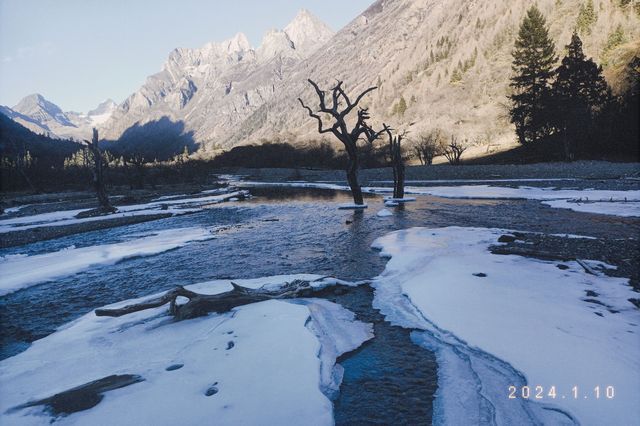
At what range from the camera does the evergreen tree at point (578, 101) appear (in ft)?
119

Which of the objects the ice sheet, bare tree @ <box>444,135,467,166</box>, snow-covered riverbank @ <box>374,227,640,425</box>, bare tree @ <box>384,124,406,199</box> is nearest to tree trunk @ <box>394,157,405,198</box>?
bare tree @ <box>384,124,406,199</box>

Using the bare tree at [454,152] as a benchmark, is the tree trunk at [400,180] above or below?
below

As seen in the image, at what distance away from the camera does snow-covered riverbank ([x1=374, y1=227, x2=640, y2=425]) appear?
3248 millimetres

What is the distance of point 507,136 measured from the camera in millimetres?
58875

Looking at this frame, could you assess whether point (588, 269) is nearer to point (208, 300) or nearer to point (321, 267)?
point (321, 267)

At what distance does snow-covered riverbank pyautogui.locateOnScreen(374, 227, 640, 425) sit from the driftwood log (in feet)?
5.16

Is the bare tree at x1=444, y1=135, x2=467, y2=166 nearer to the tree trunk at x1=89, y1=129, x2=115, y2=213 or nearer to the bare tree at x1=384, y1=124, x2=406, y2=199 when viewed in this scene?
the bare tree at x1=384, y1=124, x2=406, y2=199

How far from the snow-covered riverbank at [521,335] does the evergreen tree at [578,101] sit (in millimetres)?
37101

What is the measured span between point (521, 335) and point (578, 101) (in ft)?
138

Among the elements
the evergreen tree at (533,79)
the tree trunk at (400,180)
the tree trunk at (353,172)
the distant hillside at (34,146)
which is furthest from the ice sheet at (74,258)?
the distant hillside at (34,146)

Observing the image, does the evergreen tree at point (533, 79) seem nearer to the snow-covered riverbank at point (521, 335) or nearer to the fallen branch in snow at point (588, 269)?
the fallen branch in snow at point (588, 269)

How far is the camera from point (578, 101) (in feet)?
120

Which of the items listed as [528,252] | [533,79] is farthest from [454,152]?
[528,252]

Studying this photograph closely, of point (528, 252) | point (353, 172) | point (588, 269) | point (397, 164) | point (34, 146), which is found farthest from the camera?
point (34, 146)
